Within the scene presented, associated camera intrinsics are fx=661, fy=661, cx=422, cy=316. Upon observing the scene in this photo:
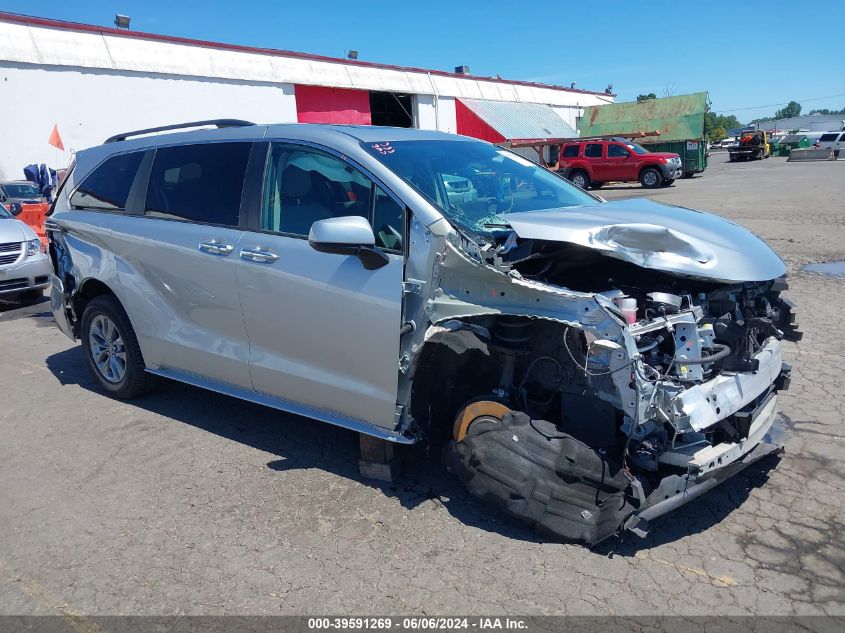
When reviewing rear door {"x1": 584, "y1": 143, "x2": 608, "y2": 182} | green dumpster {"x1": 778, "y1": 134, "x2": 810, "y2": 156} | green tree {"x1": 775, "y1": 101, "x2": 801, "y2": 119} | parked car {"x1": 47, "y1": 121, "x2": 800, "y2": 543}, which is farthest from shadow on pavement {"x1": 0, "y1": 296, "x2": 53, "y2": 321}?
green tree {"x1": 775, "y1": 101, "x2": 801, "y2": 119}

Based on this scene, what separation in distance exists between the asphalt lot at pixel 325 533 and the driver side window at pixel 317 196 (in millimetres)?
1469

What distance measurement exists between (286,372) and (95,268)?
84.4 inches

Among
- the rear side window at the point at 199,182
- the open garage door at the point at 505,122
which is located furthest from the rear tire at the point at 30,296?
the open garage door at the point at 505,122

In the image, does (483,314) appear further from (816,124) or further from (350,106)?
(816,124)

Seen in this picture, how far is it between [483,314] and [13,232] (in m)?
8.66

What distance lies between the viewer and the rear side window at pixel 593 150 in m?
27.5

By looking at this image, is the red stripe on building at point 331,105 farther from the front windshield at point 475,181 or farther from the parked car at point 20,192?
the front windshield at point 475,181

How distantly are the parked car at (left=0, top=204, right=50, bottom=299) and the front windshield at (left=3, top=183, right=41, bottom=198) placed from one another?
816cm

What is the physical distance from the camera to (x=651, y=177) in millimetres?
27047

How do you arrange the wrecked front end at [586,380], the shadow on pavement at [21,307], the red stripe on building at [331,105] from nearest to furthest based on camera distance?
the wrecked front end at [586,380] → the shadow on pavement at [21,307] → the red stripe on building at [331,105]

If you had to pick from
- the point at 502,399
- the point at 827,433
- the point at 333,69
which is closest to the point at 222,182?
the point at 502,399

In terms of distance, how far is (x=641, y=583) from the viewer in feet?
9.54

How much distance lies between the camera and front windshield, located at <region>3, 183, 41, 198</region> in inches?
652

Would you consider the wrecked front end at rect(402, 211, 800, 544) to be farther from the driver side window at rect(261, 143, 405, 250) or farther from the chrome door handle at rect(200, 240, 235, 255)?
the chrome door handle at rect(200, 240, 235, 255)
